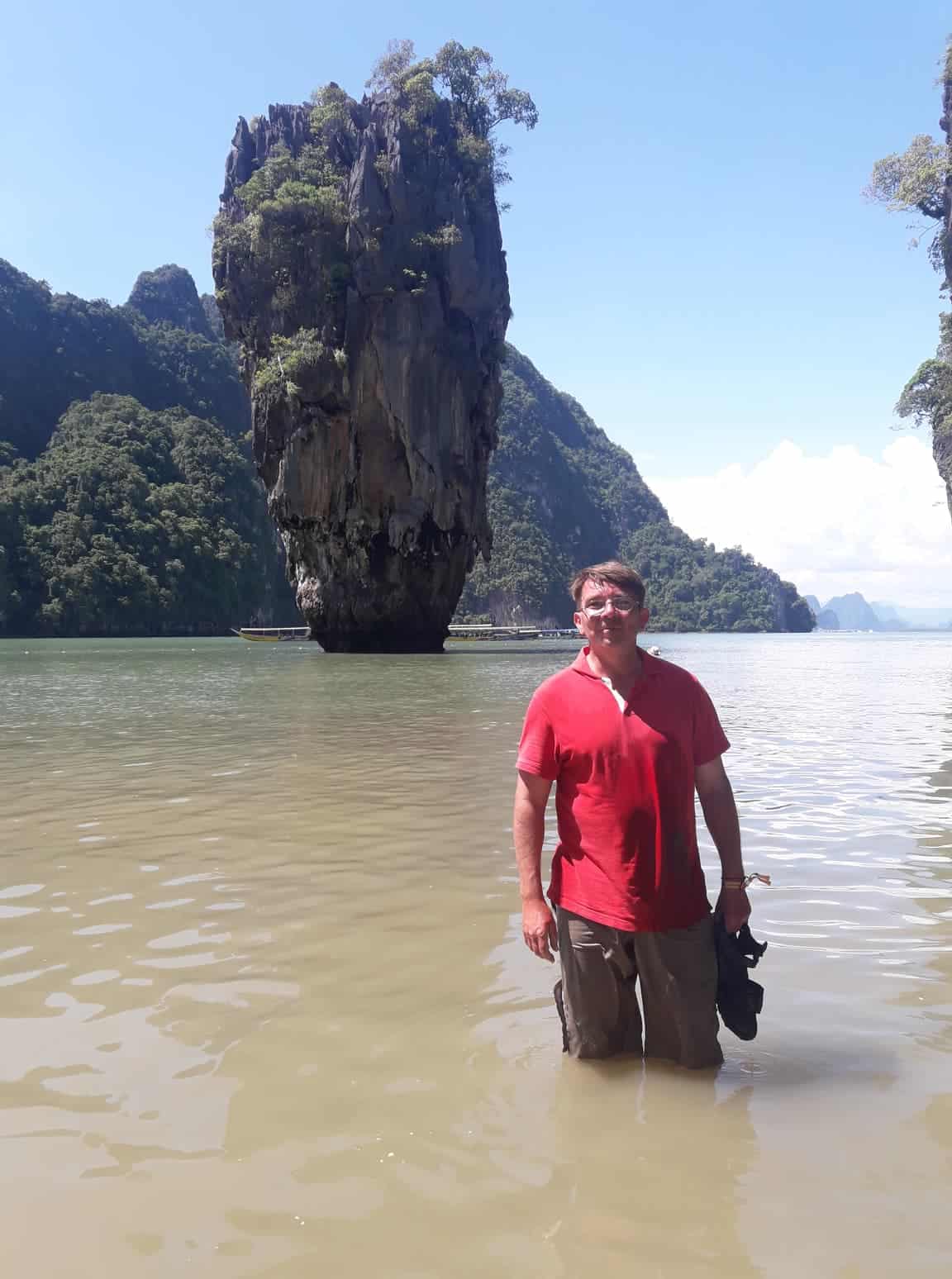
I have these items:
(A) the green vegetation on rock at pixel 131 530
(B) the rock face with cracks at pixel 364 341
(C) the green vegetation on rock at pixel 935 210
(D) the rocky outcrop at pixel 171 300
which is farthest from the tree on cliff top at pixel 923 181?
(D) the rocky outcrop at pixel 171 300

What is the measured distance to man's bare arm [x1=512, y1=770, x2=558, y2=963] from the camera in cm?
308

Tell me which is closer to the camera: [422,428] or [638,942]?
[638,942]


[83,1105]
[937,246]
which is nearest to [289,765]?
[83,1105]

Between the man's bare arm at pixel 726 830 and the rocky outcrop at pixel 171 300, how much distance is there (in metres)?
147

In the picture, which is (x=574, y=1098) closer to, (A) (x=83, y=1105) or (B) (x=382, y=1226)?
(B) (x=382, y=1226)

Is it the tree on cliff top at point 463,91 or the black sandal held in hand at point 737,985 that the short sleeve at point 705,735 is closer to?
the black sandal held in hand at point 737,985

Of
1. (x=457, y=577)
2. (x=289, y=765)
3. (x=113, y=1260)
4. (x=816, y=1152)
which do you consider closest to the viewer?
(x=113, y=1260)

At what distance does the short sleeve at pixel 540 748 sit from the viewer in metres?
3.05

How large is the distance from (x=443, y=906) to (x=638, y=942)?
206 cm

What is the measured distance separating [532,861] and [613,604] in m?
0.84

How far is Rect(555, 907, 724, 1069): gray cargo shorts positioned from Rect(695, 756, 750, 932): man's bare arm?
0.32 ft

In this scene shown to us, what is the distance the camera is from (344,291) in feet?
127

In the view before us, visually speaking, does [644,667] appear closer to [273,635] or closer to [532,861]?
[532,861]

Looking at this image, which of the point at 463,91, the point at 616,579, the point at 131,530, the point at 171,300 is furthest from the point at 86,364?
the point at 616,579
